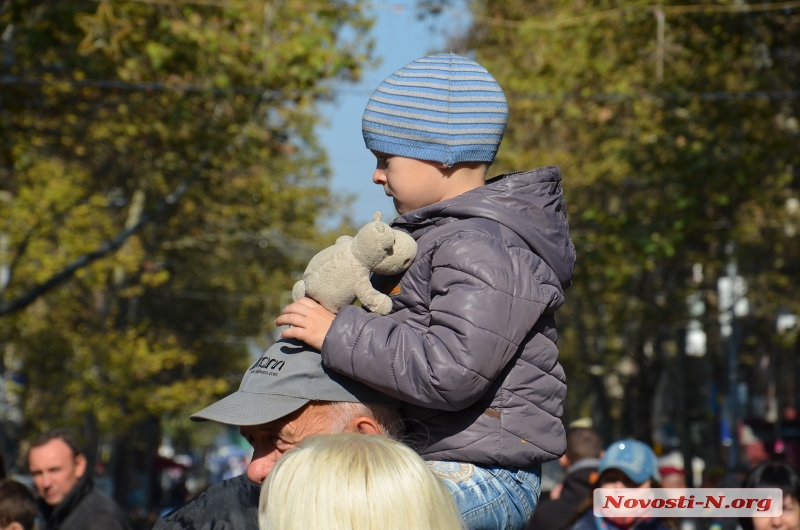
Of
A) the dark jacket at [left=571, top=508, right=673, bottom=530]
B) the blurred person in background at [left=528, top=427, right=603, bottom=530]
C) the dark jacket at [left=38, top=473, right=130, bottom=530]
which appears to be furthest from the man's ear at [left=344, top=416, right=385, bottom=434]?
the dark jacket at [left=38, top=473, right=130, bottom=530]

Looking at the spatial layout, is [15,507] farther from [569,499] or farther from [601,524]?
[569,499]

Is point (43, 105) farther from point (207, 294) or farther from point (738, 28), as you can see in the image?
point (207, 294)

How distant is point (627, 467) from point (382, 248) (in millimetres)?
3332

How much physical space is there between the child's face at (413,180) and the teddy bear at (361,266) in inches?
6.7

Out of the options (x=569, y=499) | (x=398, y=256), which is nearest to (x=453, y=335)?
(x=398, y=256)

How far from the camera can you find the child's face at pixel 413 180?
2840mm

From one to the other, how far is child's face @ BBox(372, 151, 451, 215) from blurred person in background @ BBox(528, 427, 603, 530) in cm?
301

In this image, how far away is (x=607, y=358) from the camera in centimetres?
3150

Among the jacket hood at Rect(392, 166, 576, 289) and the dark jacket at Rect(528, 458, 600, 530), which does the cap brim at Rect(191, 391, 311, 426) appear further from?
the dark jacket at Rect(528, 458, 600, 530)

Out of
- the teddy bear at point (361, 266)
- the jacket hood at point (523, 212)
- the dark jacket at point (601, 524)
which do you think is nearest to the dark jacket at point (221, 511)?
the teddy bear at point (361, 266)

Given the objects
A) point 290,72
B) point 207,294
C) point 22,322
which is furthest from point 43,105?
point 207,294

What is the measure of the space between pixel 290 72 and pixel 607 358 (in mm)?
19810

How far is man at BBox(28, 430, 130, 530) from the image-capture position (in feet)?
18.4

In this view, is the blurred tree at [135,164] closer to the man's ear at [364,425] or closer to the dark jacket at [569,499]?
the dark jacket at [569,499]
